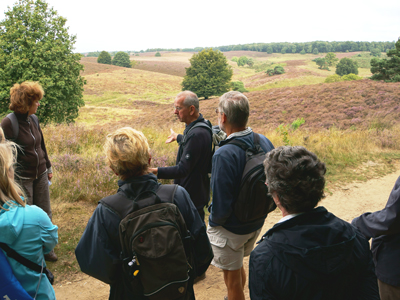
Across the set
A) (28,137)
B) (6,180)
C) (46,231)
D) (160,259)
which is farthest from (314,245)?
(28,137)

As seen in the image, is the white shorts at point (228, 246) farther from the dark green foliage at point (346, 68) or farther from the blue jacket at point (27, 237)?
the dark green foliage at point (346, 68)

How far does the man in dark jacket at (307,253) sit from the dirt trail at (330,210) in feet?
7.23

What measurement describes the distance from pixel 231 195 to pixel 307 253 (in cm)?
116

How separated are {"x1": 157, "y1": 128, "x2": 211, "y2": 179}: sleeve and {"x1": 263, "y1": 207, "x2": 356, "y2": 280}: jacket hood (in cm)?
171

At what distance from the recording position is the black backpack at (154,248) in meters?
1.75

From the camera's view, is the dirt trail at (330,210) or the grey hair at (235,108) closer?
the grey hair at (235,108)

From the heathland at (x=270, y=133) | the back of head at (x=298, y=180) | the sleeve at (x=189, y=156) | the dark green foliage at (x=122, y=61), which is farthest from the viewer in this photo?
Result: the dark green foliage at (x=122, y=61)

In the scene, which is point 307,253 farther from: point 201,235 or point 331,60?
point 331,60

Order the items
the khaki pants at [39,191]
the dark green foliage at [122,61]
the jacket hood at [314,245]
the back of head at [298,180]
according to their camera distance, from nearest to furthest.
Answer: the jacket hood at [314,245], the back of head at [298,180], the khaki pants at [39,191], the dark green foliage at [122,61]

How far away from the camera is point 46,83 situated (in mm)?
17828

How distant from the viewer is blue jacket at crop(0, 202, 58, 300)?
1.70 meters

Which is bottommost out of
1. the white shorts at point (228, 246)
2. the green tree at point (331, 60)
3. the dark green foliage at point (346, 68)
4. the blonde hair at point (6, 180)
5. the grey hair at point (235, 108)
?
the white shorts at point (228, 246)

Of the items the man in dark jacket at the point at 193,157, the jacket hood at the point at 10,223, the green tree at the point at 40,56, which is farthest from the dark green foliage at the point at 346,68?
the jacket hood at the point at 10,223

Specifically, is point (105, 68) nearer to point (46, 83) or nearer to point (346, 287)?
point (46, 83)
